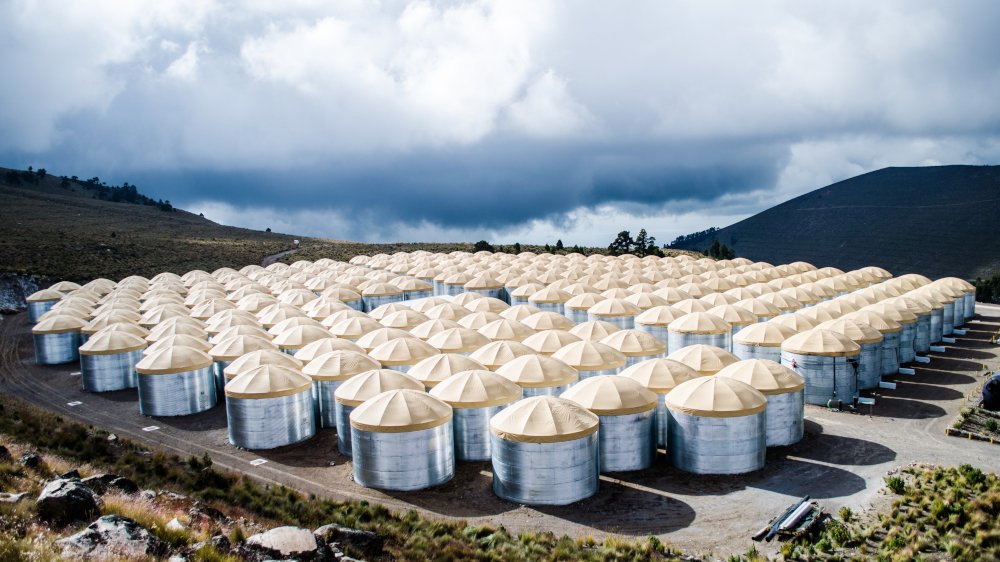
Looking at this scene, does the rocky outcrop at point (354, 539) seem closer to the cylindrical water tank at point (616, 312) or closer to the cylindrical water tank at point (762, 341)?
the cylindrical water tank at point (762, 341)

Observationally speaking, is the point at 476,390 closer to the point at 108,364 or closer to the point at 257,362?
the point at 257,362

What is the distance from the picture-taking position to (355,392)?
2755 centimetres

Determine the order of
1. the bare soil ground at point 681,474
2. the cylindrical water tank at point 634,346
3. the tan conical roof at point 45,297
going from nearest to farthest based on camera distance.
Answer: the bare soil ground at point 681,474 → the cylindrical water tank at point 634,346 → the tan conical roof at point 45,297

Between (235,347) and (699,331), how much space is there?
86.9 feet

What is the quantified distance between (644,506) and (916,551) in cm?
767

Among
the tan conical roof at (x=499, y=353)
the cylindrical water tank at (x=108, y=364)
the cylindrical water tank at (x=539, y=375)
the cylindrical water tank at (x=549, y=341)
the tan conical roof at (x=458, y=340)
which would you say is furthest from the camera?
the cylindrical water tank at (x=108, y=364)

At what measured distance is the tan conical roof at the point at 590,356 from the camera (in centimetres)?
3341

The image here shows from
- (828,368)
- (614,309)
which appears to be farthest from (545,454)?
(614,309)

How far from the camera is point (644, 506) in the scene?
22781 millimetres

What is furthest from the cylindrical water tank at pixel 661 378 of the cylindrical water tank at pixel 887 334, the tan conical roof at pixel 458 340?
the cylindrical water tank at pixel 887 334

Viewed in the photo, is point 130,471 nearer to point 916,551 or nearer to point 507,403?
point 507,403

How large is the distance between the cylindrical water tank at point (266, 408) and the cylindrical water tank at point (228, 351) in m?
7.23

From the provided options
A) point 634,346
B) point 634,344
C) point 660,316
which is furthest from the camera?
point 660,316

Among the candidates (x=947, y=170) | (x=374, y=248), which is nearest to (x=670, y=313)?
(x=374, y=248)
